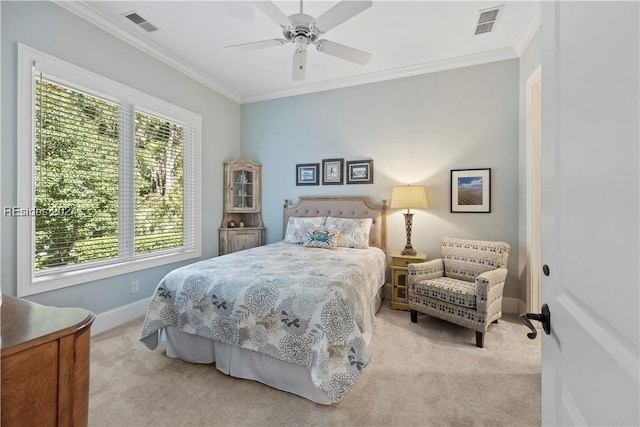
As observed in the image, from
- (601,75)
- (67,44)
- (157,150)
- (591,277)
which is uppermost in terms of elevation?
(67,44)

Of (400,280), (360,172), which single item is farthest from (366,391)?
(360,172)

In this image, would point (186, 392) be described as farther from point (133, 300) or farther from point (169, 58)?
point (169, 58)

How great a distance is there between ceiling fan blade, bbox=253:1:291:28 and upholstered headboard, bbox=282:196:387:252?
2.35m

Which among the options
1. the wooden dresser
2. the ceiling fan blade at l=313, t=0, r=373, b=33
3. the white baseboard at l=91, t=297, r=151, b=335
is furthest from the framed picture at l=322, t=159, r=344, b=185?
the wooden dresser

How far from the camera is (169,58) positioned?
3.36 metres

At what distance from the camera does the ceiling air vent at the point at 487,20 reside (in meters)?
2.57

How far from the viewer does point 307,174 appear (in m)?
4.29

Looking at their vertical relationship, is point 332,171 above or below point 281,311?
above

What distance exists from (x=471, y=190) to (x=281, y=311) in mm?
2792

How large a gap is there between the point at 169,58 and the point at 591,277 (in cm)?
416

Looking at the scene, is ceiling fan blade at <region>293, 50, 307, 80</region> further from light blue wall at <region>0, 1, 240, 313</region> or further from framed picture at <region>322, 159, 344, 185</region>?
light blue wall at <region>0, 1, 240, 313</region>

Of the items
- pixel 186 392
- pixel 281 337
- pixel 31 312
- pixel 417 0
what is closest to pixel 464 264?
pixel 281 337

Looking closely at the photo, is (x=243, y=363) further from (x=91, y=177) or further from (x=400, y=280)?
(x=91, y=177)

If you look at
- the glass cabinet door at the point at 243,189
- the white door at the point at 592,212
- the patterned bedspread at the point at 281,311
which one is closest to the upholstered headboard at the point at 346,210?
the glass cabinet door at the point at 243,189
